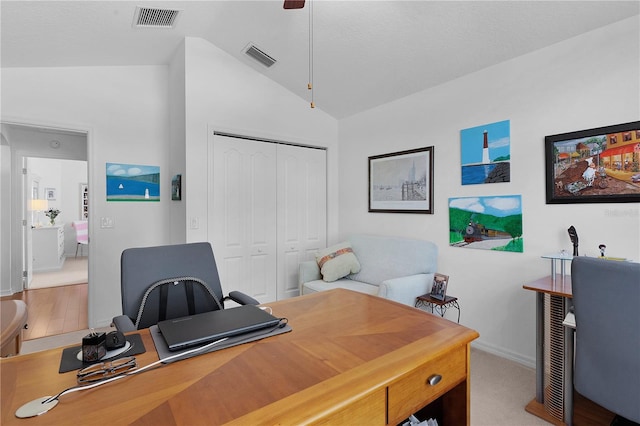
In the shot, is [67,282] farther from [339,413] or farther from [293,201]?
[339,413]

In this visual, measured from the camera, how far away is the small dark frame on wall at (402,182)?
3.33 meters

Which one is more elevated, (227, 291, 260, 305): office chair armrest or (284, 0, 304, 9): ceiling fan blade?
(284, 0, 304, 9): ceiling fan blade

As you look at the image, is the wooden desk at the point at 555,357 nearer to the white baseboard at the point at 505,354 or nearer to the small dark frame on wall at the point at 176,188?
the white baseboard at the point at 505,354

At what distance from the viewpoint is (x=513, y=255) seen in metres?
2.66

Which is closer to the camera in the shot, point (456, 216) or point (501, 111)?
point (501, 111)

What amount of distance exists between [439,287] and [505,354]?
2.43 feet

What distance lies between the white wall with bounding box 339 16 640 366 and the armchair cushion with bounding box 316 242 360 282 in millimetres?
592

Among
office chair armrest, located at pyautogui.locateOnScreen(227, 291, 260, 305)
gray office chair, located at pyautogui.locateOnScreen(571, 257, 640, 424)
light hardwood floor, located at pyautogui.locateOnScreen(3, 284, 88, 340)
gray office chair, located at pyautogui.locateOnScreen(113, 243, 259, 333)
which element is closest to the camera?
gray office chair, located at pyautogui.locateOnScreen(571, 257, 640, 424)

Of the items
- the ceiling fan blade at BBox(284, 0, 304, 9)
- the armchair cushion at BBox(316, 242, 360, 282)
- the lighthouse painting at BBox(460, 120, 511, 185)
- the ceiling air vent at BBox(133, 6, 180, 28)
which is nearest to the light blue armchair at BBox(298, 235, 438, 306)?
the armchair cushion at BBox(316, 242, 360, 282)

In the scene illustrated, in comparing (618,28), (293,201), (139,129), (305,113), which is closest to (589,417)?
(618,28)

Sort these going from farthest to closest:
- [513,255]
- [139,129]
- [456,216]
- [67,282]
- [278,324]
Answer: [67,282], [139,129], [456,216], [513,255], [278,324]

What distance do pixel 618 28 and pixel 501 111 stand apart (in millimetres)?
828

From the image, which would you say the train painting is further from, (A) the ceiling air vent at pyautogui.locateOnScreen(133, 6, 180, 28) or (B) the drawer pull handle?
(A) the ceiling air vent at pyautogui.locateOnScreen(133, 6, 180, 28)

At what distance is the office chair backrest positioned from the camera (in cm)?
156
